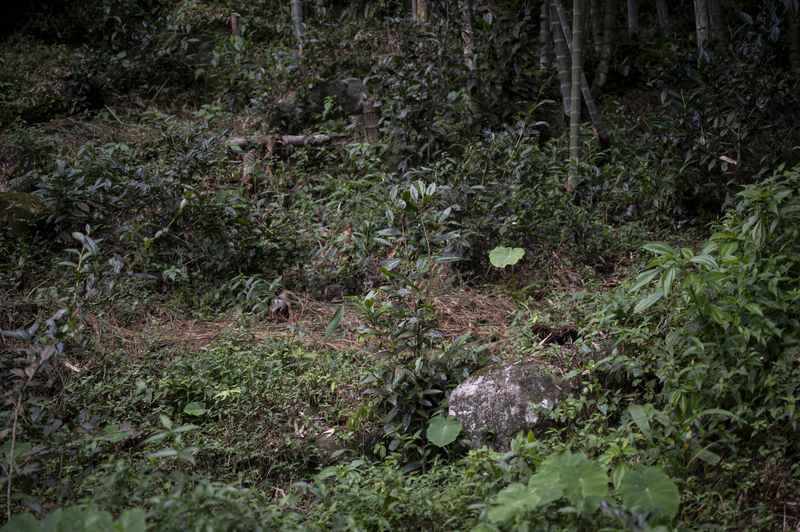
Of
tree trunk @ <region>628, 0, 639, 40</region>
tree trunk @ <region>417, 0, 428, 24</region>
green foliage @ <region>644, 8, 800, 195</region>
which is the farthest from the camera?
tree trunk @ <region>628, 0, 639, 40</region>

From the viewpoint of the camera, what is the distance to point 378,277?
150 inches

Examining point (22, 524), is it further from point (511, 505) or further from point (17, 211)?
point (17, 211)

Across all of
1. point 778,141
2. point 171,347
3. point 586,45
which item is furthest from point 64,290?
point 586,45

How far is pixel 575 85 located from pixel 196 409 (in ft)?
12.7

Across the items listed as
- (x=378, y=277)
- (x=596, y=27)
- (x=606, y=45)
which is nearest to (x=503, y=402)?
(x=378, y=277)

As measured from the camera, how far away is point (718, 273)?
2123 millimetres

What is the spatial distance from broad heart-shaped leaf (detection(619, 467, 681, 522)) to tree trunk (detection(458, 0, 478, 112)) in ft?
12.8

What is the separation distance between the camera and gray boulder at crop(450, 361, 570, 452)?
7.95 ft

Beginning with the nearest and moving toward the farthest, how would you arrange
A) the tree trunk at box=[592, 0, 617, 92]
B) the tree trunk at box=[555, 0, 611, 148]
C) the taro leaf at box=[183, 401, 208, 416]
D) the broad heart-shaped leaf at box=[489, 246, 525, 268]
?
the taro leaf at box=[183, 401, 208, 416], the broad heart-shaped leaf at box=[489, 246, 525, 268], the tree trunk at box=[555, 0, 611, 148], the tree trunk at box=[592, 0, 617, 92]

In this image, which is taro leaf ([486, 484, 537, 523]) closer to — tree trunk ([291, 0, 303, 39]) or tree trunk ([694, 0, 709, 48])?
tree trunk ([694, 0, 709, 48])

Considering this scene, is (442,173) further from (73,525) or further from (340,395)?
(73,525)

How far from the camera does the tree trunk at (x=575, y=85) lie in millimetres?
4156

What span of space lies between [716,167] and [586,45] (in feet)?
8.84

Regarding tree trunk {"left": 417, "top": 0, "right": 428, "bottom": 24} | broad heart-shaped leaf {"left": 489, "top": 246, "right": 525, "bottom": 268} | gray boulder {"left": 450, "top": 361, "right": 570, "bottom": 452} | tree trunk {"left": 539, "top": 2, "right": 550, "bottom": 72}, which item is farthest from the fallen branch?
gray boulder {"left": 450, "top": 361, "right": 570, "bottom": 452}
